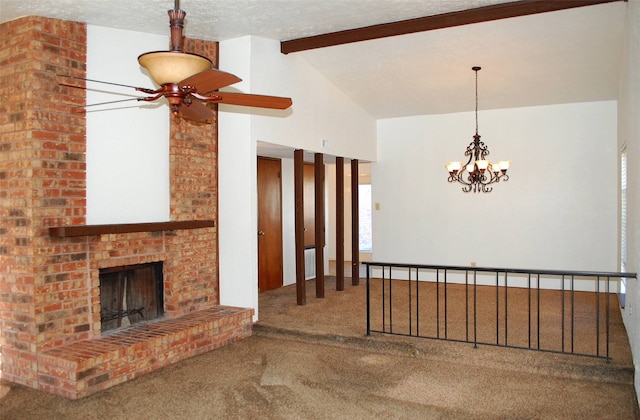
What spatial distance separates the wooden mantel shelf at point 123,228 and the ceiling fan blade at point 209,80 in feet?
6.51

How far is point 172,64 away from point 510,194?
240 inches

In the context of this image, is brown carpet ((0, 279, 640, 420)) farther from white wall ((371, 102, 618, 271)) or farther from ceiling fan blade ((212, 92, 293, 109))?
white wall ((371, 102, 618, 271))

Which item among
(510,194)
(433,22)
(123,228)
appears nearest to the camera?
(123,228)

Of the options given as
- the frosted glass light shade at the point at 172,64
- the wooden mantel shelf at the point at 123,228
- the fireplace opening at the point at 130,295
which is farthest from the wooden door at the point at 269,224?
the frosted glass light shade at the point at 172,64

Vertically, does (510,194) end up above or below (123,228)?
above

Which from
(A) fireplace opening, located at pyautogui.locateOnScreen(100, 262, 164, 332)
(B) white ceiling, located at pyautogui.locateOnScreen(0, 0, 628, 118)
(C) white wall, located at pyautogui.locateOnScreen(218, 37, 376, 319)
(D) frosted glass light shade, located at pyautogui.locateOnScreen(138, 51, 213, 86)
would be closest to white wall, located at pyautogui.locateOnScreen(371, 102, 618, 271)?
(B) white ceiling, located at pyautogui.locateOnScreen(0, 0, 628, 118)

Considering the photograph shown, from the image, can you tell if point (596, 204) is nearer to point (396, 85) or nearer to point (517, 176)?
point (517, 176)

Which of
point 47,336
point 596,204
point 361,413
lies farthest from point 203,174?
point 596,204

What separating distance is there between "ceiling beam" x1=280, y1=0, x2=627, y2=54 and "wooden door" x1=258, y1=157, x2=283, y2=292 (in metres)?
2.15

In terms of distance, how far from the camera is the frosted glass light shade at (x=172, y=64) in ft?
8.07

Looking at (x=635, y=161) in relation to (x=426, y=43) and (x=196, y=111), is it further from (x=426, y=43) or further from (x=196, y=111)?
(x=196, y=111)

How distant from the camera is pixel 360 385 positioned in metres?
3.97

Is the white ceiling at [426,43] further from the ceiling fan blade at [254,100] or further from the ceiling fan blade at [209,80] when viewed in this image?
the ceiling fan blade at [209,80]

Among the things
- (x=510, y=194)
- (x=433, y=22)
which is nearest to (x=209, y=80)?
(x=433, y=22)
